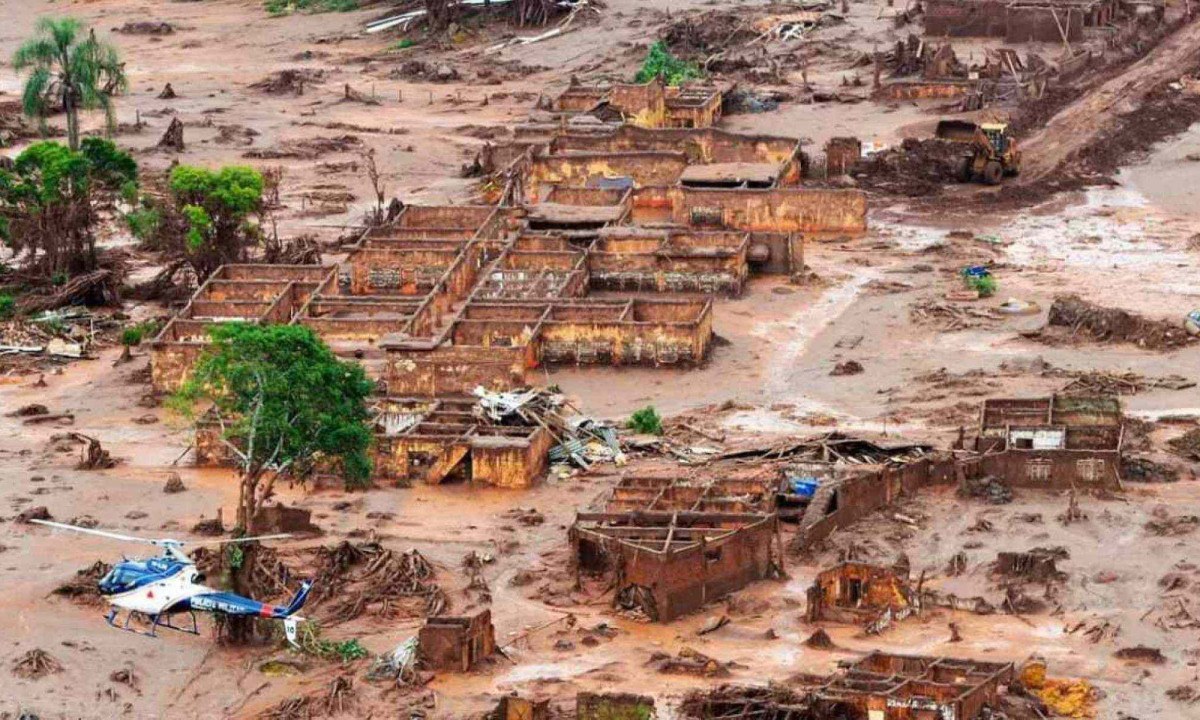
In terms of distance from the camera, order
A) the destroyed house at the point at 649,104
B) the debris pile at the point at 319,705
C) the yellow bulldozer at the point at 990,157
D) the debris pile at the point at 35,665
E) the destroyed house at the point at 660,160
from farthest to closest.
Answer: the destroyed house at the point at 649,104 < the yellow bulldozer at the point at 990,157 < the destroyed house at the point at 660,160 < the debris pile at the point at 35,665 < the debris pile at the point at 319,705

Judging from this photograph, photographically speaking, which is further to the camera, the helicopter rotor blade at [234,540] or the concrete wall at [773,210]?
the concrete wall at [773,210]

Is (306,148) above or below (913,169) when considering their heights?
below

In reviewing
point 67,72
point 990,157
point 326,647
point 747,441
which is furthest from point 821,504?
point 67,72

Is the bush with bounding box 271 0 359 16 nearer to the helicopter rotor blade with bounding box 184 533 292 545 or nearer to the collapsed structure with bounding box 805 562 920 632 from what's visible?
the helicopter rotor blade with bounding box 184 533 292 545

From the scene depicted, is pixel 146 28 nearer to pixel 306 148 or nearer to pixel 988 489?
pixel 306 148

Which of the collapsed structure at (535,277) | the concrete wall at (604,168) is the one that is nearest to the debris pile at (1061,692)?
the collapsed structure at (535,277)

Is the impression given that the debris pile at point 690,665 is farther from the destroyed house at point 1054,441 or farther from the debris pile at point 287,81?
the debris pile at point 287,81

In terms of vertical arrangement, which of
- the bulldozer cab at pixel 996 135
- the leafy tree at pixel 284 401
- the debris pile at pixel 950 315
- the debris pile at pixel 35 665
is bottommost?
the debris pile at pixel 950 315

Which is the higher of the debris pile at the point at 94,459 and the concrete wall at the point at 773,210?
the concrete wall at the point at 773,210
